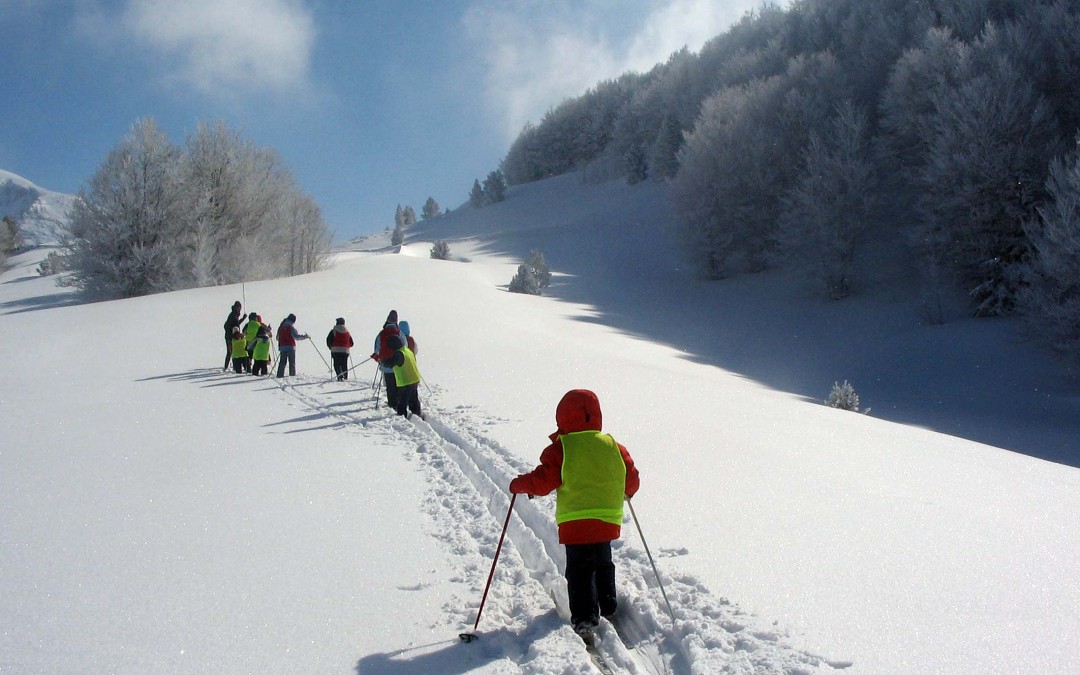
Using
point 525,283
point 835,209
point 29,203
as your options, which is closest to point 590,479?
point 525,283

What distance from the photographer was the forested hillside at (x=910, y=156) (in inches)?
829

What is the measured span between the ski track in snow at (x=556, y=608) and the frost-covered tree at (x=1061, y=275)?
15875 millimetres

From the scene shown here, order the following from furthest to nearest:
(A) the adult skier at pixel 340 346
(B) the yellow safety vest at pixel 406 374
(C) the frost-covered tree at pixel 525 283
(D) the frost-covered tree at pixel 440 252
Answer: (D) the frost-covered tree at pixel 440 252
(C) the frost-covered tree at pixel 525 283
(A) the adult skier at pixel 340 346
(B) the yellow safety vest at pixel 406 374

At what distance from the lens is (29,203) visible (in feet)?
467

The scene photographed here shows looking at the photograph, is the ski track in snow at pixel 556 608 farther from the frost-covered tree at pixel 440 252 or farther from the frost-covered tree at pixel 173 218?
the frost-covered tree at pixel 440 252

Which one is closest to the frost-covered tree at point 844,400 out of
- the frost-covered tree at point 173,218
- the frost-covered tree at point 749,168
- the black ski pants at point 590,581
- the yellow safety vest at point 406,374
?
the yellow safety vest at point 406,374

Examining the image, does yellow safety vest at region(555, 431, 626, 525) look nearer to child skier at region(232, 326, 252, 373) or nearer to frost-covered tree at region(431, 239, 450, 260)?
child skier at region(232, 326, 252, 373)

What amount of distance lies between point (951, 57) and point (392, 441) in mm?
26457

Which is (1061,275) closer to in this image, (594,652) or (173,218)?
(594,652)

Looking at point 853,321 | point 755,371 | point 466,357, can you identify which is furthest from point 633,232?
point 466,357

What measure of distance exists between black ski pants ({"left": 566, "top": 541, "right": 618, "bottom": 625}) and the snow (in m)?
0.16

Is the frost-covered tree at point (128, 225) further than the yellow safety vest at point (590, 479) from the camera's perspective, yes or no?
Yes

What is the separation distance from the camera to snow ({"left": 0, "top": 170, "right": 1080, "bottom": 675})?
337 cm

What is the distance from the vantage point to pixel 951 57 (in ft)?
80.4
